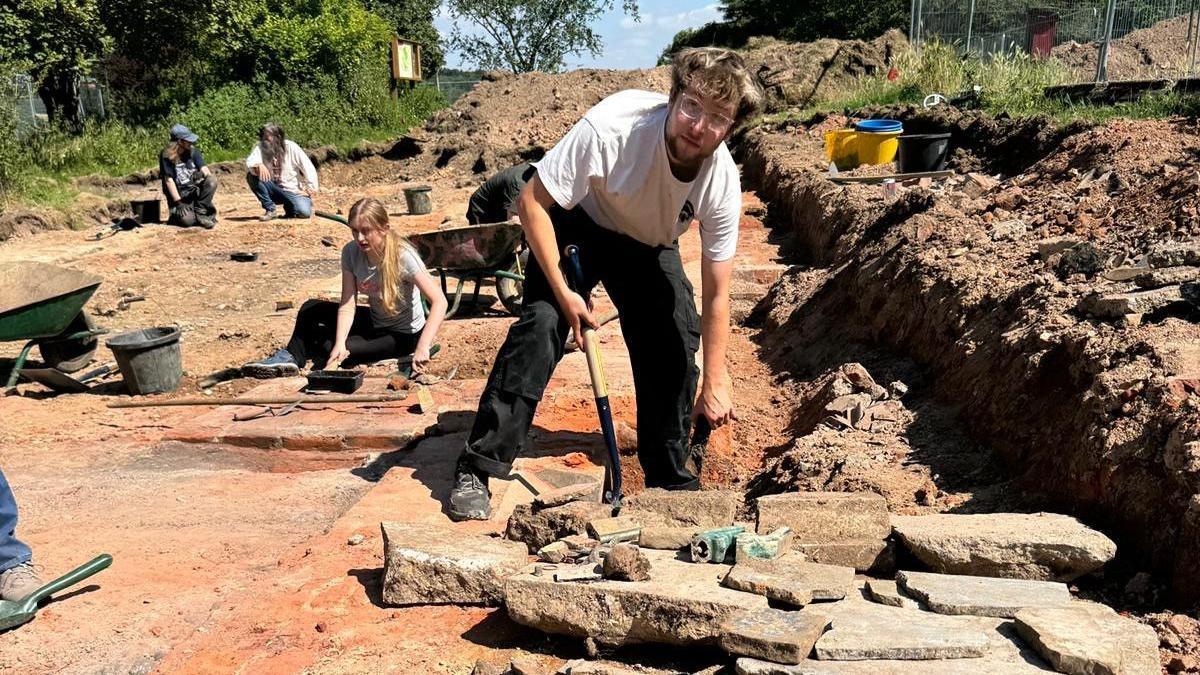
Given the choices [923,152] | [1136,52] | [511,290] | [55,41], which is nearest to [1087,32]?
[1136,52]

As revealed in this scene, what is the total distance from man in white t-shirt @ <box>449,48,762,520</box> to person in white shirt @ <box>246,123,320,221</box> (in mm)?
10864

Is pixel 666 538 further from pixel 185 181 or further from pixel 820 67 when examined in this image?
pixel 820 67

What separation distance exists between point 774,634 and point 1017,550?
83 cm

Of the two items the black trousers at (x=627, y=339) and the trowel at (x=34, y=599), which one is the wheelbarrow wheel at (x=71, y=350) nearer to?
the trowel at (x=34, y=599)

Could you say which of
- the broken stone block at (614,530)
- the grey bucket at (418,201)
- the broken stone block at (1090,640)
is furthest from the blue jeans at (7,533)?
the grey bucket at (418,201)

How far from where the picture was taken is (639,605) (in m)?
2.21

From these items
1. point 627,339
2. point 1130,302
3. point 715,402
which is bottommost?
point 715,402

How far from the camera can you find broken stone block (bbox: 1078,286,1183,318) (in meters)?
3.24

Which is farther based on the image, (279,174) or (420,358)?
(279,174)

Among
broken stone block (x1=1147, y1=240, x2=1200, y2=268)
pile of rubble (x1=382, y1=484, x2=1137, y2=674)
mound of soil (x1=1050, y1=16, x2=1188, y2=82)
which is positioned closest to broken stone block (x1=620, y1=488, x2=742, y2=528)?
pile of rubble (x1=382, y1=484, x2=1137, y2=674)

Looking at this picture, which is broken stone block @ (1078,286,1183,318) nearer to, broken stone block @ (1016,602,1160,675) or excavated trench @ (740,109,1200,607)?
excavated trench @ (740,109,1200,607)

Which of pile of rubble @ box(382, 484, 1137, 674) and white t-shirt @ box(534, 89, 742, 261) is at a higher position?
white t-shirt @ box(534, 89, 742, 261)

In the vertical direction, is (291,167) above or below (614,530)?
above

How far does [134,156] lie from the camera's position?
1802 cm
